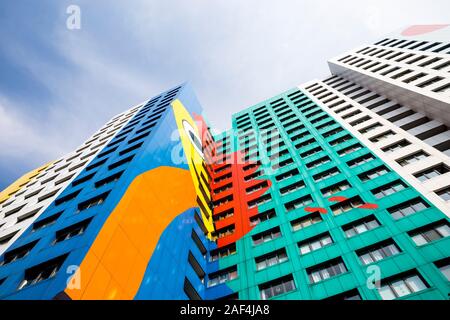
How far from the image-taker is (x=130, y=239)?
18609mm

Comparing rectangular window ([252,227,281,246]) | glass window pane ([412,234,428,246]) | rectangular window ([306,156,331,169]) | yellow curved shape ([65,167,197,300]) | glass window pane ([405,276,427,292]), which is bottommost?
rectangular window ([252,227,281,246])

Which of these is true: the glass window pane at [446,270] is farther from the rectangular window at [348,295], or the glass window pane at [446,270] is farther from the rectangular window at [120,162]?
the rectangular window at [120,162]

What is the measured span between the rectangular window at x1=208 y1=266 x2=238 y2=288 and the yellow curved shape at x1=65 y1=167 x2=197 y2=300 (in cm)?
667

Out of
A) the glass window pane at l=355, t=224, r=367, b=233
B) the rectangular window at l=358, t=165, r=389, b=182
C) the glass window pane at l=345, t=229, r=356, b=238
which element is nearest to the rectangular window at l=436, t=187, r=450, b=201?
the rectangular window at l=358, t=165, r=389, b=182

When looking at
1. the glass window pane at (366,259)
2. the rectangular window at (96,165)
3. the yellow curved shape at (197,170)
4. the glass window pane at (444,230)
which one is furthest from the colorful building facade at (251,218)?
the glass window pane at (366,259)

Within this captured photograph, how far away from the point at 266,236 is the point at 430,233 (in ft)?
43.2

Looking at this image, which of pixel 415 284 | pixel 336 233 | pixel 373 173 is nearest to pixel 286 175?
pixel 373 173

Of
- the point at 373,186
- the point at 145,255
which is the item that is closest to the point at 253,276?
the point at 145,255

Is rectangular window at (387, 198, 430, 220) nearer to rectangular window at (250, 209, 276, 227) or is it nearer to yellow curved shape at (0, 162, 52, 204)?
rectangular window at (250, 209, 276, 227)

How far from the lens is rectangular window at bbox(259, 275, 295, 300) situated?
21.7 meters

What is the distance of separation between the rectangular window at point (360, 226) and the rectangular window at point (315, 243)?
5.22ft

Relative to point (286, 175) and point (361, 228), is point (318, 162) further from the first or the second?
point (361, 228)

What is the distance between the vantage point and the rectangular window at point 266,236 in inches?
1059

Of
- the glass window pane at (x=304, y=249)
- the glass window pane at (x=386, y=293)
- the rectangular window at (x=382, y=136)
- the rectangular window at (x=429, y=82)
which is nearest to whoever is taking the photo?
the glass window pane at (x=386, y=293)
